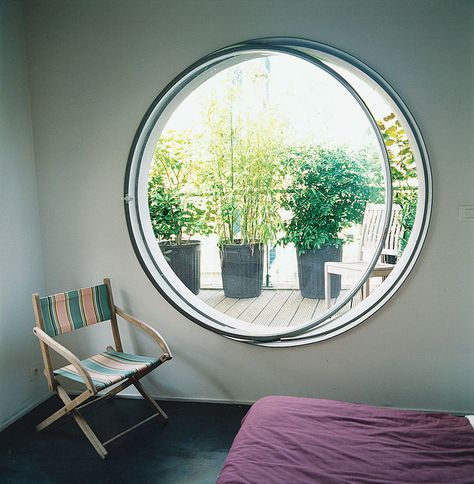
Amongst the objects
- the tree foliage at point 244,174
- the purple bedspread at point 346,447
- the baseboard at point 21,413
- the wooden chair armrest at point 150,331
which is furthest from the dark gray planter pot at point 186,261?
the purple bedspread at point 346,447

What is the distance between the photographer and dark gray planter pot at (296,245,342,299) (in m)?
3.22

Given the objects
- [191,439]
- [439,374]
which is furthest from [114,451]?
[439,374]

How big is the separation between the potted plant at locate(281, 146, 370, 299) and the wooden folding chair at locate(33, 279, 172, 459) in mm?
1169

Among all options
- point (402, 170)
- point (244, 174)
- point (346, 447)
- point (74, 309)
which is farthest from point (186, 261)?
point (346, 447)

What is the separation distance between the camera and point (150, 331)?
2.88 meters

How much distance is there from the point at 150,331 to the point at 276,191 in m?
1.31

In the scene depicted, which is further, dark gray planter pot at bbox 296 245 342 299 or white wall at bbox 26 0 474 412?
dark gray planter pot at bbox 296 245 342 299

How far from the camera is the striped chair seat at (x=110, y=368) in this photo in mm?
2542

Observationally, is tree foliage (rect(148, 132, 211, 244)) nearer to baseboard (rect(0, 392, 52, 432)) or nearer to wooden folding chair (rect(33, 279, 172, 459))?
wooden folding chair (rect(33, 279, 172, 459))

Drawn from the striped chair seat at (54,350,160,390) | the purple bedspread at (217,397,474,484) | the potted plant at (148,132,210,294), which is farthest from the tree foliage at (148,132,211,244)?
the purple bedspread at (217,397,474,484)

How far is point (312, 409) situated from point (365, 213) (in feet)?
4.86

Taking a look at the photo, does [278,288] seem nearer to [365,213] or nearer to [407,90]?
[365,213]

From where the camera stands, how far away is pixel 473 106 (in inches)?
104

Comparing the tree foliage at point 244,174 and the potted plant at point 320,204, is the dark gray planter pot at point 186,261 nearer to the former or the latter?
the tree foliage at point 244,174
